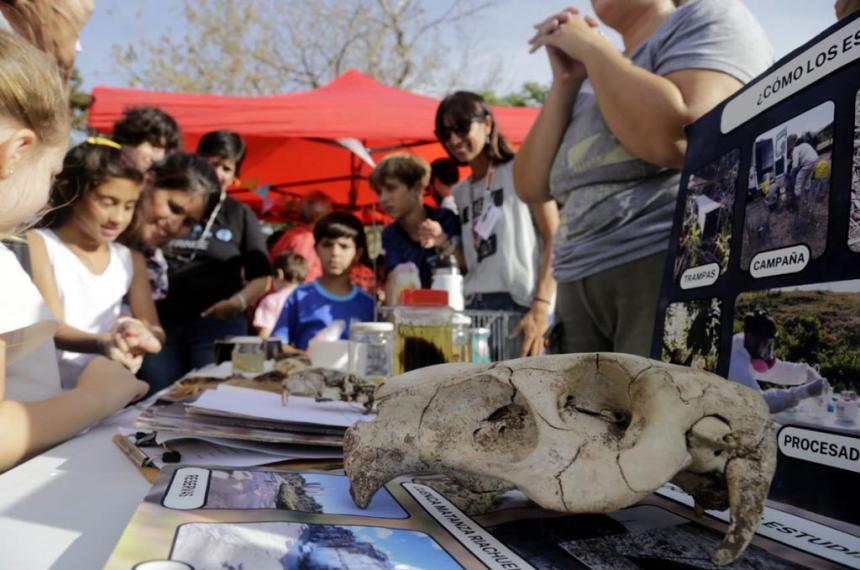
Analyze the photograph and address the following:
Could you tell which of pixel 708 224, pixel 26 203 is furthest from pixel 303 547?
pixel 26 203

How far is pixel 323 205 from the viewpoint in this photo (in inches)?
229

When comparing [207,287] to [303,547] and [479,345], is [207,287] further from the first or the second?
[303,547]

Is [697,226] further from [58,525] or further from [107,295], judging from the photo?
[107,295]

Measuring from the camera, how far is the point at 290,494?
632 mm

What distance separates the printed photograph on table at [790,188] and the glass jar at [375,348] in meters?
0.96

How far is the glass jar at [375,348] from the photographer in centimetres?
154

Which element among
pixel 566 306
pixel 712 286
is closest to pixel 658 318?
pixel 712 286

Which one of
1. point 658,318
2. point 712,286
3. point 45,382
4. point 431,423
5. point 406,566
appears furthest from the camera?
point 45,382

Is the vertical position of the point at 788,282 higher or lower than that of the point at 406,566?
higher

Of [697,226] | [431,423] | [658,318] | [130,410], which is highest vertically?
[697,226]

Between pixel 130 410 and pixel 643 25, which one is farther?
pixel 643 25

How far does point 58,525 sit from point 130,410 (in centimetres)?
71

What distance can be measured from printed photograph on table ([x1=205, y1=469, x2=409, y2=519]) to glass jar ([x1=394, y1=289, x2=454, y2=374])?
645 mm

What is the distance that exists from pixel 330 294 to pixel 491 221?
3.29 feet
